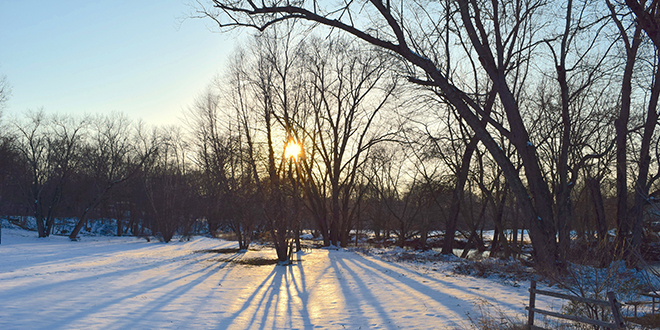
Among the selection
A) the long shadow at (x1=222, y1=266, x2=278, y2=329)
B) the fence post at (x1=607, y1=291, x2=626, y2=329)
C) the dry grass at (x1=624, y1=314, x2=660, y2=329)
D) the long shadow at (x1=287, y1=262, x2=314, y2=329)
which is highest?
the fence post at (x1=607, y1=291, x2=626, y2=329)

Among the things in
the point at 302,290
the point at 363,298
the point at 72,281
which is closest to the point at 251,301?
the point at 302,290

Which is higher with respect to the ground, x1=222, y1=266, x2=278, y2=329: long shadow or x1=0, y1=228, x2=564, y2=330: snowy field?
x1=0, y1=228, x2=564, y2=330: snowy field

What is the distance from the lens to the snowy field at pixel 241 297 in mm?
9125

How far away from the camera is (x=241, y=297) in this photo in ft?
41.7

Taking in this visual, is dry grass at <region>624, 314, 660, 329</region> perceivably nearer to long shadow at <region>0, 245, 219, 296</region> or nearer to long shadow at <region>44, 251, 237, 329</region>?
long shadow at <region>44, 251, 237, 329</region>

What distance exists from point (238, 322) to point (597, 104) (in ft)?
70.0

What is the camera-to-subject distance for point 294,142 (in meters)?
27.3

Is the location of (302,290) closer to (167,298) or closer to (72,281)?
(167,298)


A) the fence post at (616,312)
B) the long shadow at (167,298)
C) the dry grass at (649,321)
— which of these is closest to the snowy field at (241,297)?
the long shadow at (167,298)

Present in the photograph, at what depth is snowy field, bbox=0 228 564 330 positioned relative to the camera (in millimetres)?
9125

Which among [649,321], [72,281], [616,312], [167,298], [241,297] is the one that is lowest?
[241,297]

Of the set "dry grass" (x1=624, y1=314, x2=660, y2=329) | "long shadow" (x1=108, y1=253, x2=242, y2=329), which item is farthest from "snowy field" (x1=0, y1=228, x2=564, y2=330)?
"dry grass" (x1=624, y1=314, x2=660, y2=329)

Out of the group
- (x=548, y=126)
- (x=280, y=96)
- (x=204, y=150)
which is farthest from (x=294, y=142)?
(x=548, y=126)

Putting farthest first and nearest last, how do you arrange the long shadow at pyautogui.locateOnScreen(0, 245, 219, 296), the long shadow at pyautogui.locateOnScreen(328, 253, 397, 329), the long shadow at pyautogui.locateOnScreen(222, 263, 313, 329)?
the long shadow at pyautogui.locateOnScreen(0, 245, 219, 296), the long shadow at pyautogui.locateOnScreen(222, 263, 313, 329), the long shadow at pyautogui.locateOnScreen(328, 253, 397, 329)
